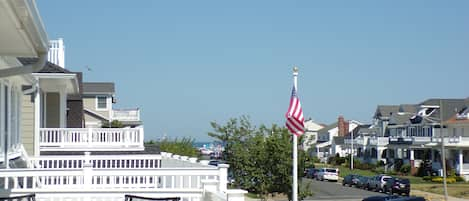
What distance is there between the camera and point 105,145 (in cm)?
2356

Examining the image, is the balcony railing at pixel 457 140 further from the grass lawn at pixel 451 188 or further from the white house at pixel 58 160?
the white house at pixel 58 160

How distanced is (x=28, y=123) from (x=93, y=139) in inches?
102

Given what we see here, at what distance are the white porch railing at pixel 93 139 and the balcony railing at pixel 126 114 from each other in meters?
38.4

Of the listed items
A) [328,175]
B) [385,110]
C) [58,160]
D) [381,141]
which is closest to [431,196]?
[328,175]

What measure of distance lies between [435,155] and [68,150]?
63.4 m

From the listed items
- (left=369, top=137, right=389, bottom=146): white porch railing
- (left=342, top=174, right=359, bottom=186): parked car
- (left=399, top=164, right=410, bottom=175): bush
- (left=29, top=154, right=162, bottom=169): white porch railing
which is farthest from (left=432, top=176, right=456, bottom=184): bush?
(left=29, top=154, right=162, bottom=169): white porch railing

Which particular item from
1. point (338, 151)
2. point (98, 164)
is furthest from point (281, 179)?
point (338, 151)

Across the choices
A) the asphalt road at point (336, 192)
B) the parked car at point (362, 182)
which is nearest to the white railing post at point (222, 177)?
the asphalt road at point (336, 192)

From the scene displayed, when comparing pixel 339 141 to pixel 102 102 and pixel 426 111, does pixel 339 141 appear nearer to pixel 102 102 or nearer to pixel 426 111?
pixel 426 111

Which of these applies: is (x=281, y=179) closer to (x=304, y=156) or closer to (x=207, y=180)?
(x=304, y=156)

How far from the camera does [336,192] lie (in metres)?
59.7

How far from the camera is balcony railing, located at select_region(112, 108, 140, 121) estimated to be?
62.3 metres

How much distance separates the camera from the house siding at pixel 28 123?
21.2 m

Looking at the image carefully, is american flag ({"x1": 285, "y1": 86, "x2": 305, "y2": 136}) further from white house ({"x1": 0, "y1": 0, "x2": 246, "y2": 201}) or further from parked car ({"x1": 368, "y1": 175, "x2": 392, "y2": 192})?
parked car ({"x1": 368, "y1": 175, "x2": 392, "y2": 192})
